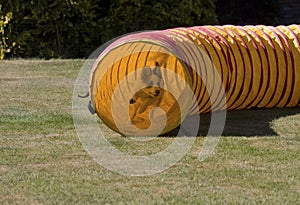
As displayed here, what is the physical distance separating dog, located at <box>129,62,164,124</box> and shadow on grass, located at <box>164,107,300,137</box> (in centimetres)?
44

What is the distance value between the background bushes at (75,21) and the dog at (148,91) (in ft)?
17.3

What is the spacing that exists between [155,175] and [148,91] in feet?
8.65

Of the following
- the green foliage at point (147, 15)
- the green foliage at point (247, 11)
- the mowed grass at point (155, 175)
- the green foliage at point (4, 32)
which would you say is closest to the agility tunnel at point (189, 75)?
the mowed grass at point (155, 175)

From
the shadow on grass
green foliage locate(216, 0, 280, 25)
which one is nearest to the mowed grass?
the shadow on grass

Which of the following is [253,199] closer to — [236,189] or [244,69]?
[236,189]

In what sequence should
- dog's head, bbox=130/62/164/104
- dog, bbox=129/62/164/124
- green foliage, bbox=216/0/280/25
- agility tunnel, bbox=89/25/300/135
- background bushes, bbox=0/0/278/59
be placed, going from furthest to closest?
green foliage, bbox=216/0/280/25 < background bushes, bbox=0/0/278/59 < dog's head, bbox=130/62/164/104 < dog, bbox=129/62/164/124 < agility tunnel, bbox=89/25/300/135

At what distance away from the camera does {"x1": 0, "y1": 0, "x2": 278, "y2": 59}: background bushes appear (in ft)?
44.5

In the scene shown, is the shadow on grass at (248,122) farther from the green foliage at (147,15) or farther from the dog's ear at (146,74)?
the green foliage at (147,15)

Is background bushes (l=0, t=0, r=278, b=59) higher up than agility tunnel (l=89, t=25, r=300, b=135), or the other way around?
agility tunnel (l=89, t=25, r=300, b=135)

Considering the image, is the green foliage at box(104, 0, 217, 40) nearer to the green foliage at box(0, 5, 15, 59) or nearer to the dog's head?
the green foliage at box(0, 5, 15, 59)

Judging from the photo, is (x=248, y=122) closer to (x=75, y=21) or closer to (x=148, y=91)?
(x=148, y=91)

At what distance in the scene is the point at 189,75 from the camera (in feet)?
24.0

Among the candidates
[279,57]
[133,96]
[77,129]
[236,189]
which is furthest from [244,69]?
[236,189]

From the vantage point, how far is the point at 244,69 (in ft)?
28.1
